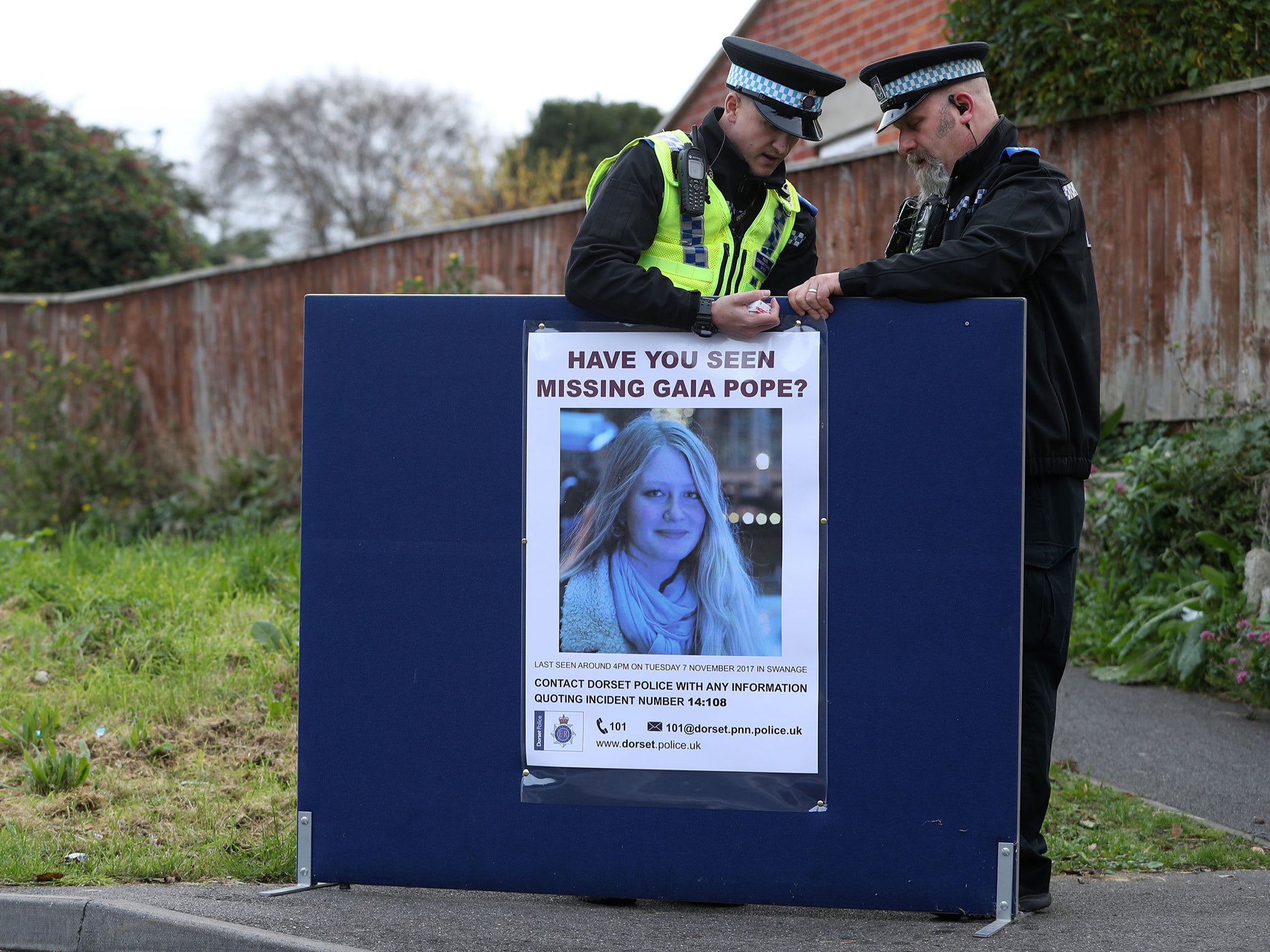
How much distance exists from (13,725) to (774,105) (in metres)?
3.51

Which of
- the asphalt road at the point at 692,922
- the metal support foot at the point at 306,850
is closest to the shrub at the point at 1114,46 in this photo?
the asphalt road at the point at 692,922

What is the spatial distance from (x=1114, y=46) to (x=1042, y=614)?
15.2 feet

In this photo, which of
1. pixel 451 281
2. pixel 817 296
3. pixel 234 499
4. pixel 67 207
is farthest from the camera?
pixel 67 207

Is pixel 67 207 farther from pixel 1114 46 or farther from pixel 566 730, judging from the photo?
pixel 566 730

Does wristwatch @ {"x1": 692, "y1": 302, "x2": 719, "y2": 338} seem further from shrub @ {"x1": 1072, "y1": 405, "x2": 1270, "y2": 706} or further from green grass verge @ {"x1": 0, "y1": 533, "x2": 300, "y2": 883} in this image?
shrub @ {"x1": 1072, "y1": 405, "x2": 1270, "y2": 706}

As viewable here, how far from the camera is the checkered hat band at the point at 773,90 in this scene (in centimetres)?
334

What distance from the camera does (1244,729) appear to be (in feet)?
16.8

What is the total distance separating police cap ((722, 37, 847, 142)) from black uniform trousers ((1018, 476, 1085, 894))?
3.63ft

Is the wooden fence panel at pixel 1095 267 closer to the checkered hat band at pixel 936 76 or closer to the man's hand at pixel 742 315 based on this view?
the checkered hat band at pixel 936 76

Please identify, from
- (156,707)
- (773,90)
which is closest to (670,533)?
(773,90)

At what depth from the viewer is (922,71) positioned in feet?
10.7

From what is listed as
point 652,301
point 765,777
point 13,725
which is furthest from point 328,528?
point 13,725

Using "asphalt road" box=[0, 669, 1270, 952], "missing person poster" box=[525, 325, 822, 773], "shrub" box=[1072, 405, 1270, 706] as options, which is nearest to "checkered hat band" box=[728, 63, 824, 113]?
"missing person poster" box=[525, 325, 822, 773]

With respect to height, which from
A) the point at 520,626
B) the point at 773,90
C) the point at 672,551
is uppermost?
the point at 773,90
